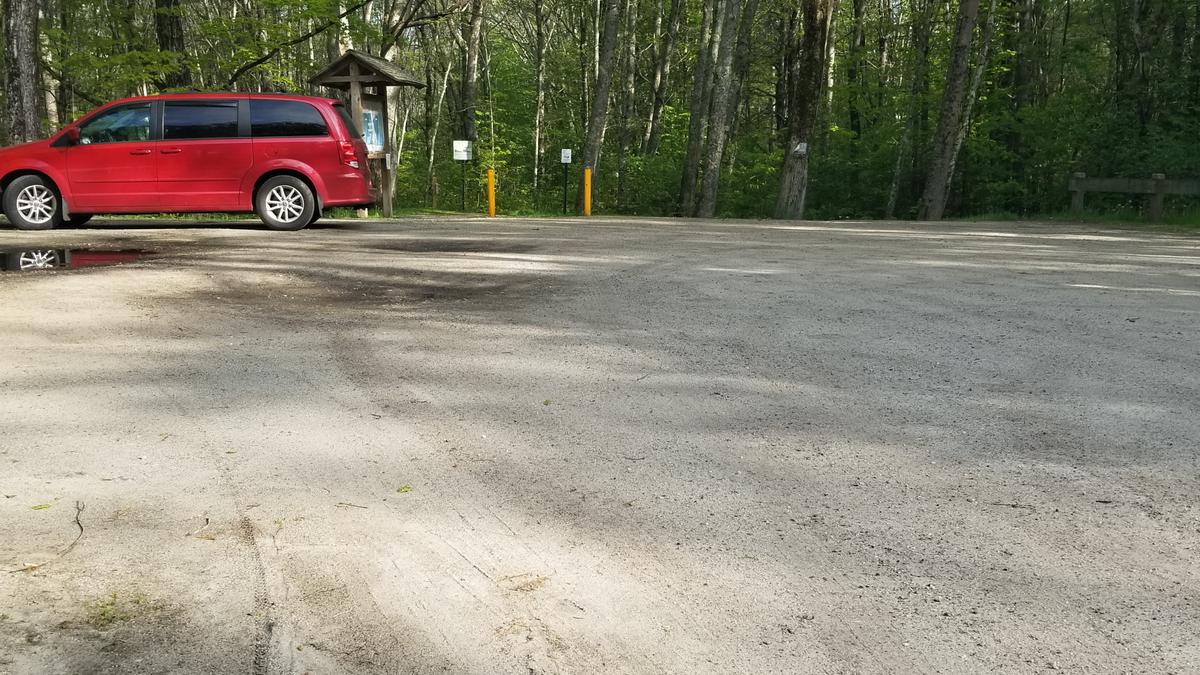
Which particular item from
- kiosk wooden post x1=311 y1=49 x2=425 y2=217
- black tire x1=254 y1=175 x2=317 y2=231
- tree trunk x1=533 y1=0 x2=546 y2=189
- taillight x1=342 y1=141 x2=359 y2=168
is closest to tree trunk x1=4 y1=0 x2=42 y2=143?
kiosk wooden post x1=311 y1=49 x2=425 y2=217

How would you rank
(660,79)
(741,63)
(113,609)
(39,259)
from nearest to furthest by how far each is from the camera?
Answer: (113,609) → (39,259) → (741,63) → (660,79)

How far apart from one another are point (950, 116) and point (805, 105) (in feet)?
11.0

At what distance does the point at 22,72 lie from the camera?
1667 cm

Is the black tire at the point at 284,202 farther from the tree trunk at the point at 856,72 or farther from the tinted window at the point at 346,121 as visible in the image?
the tree trunk at the point at 856,72

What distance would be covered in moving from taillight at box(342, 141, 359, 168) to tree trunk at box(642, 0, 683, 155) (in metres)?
22.3

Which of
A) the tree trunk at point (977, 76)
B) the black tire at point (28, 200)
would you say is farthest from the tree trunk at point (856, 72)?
the black tire at point (28, 200)

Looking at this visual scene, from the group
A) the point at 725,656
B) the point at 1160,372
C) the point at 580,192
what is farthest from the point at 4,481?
the point at 580,192

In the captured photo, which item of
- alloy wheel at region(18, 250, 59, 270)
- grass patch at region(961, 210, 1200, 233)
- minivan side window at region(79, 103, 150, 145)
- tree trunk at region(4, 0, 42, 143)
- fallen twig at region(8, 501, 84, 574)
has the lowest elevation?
fallen twig at region(8, 501, 84, 574)

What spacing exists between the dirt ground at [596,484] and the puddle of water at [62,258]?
5.55ft

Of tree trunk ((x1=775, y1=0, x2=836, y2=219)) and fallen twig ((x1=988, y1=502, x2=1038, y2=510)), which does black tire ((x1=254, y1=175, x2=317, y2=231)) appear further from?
tree trunk ((x1=775, y1=0, x2=836, y2=219))

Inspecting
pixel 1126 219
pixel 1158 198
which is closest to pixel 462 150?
pixel 1126 219

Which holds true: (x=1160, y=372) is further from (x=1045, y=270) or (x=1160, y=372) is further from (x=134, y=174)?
(x=134, y=174)

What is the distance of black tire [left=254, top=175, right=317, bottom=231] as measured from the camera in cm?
1395

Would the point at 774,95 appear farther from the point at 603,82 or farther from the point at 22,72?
the point at 22,72
